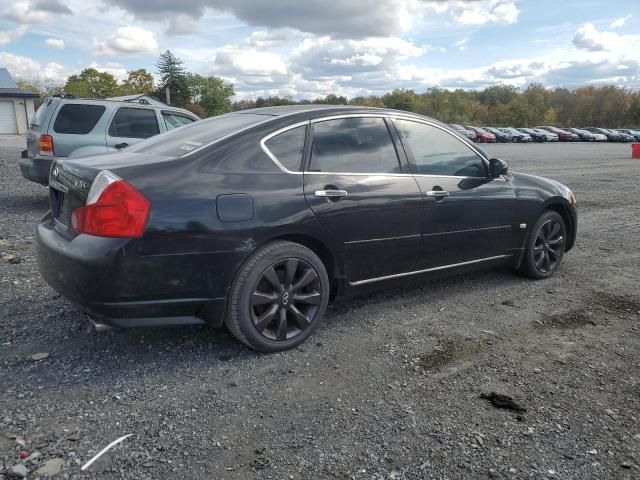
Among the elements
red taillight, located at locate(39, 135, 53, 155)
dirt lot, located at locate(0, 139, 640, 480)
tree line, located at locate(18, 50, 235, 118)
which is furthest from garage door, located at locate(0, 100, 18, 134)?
dirt lot, located at locate(0, 139, 640, 480)

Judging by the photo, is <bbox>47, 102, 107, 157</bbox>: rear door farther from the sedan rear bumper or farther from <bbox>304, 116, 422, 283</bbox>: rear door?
<bbox>304, 116, 422, 283</bbox>: rear door

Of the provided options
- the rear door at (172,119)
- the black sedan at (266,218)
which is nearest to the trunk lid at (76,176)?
the black sedan at (266,218)

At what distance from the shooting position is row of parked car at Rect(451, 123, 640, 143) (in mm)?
49794

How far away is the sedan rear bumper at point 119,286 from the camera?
122 inches

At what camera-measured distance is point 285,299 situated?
3.66 m

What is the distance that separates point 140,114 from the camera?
9266 millimetres

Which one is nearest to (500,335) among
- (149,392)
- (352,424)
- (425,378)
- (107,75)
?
(425,378)

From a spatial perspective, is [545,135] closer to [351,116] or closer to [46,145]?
[46,145]

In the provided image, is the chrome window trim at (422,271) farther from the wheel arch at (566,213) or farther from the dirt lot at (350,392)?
the wheel arch at (566,213)

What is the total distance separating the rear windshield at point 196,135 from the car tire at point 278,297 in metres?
0.86

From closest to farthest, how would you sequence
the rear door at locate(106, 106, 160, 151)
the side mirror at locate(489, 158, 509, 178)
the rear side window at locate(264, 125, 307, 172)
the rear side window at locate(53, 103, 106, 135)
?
1. the rear side window at locate(264, 125, 307, 172)
2. the side mirror at locate(489, 158, 509, 178)
3. the rear side window at locate(53, 103, 106, 135)
4. the rear door at locate(106, 106, 160, 151)

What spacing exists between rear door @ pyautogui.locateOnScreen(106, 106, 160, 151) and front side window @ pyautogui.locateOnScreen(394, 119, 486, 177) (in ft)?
18.6

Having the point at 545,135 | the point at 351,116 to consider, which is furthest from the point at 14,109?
the point at 351,116

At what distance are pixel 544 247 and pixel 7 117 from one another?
50.4 meters
